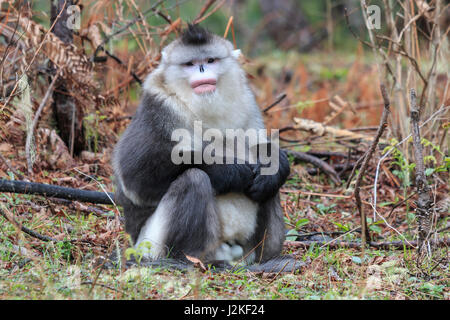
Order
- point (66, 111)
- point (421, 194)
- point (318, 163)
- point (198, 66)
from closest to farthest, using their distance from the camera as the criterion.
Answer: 1. point (421, 194)
2. point (198, 66)
3. point (66, 111)
4. point (318, 163)

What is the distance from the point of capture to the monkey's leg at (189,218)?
12.5ft

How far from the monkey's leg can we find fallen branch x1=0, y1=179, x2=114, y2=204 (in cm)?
91

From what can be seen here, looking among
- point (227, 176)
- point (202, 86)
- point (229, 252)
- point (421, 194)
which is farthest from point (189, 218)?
point (421, 194)

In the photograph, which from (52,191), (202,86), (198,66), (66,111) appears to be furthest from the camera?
(66,111)

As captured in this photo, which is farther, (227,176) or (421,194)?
(227,176)

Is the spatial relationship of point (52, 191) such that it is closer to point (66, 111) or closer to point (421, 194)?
point (66, 111)

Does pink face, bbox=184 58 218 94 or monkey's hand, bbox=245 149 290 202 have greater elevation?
pink face, bbox=184 58 218 94

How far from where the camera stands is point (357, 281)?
11.5 ft

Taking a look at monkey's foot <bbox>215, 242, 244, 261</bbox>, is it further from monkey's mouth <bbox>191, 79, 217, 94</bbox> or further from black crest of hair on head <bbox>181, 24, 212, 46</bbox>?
black crest of hair on head <bbox>181, 24, 212, 46</bbox>

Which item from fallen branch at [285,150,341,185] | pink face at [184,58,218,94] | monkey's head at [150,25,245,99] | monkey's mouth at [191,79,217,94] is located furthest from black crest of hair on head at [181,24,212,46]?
fallen branch at [285,150,341,185]

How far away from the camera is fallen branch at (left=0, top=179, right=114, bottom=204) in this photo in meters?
4.20

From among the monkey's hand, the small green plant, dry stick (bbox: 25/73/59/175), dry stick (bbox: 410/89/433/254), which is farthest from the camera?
A: the small green plant

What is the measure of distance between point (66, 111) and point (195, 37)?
2.22 meters

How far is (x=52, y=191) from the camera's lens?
4.43m
